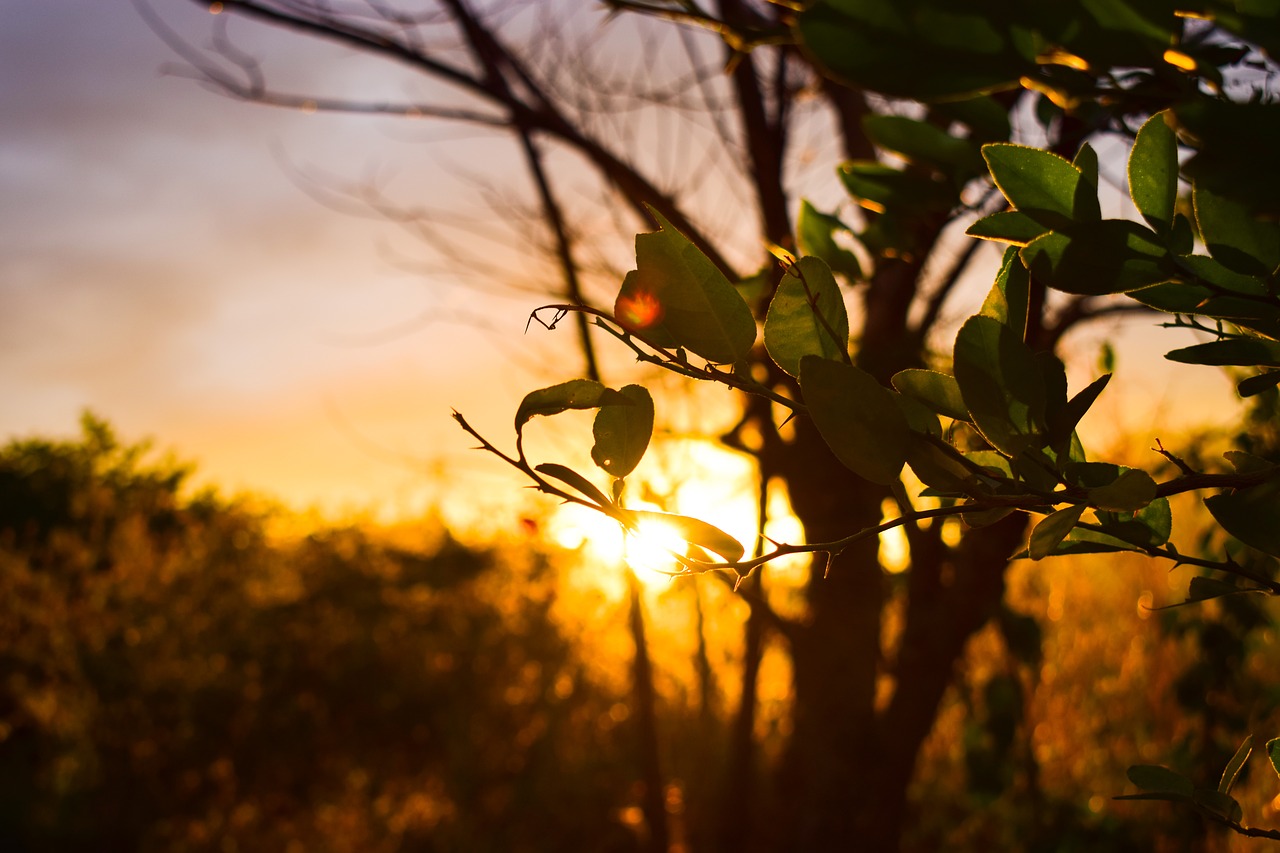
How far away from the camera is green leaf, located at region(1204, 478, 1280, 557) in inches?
15.2

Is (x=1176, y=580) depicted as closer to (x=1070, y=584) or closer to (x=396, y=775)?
(x=1070, y=584)

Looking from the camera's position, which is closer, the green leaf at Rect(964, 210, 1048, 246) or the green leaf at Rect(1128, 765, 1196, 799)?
the green leaf at Rect(964, 210, 1048, 246)

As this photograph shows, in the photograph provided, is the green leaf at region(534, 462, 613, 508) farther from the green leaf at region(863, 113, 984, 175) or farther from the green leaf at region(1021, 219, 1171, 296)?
the green leaf at region(863, 113, 984, 175)

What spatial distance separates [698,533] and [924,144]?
33cm

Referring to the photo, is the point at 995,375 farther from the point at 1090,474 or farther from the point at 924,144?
the point at 924,144

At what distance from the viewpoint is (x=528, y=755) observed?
4828 mm

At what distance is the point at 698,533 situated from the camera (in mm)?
409

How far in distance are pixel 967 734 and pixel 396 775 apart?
3299mm

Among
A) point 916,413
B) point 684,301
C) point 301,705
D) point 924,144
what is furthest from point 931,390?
point 301,705

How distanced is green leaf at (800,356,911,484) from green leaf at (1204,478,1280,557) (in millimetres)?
140

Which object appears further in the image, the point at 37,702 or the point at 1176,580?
the point at 37,702

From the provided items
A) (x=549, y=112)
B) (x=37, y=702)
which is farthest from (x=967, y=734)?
(x=37, y=702)

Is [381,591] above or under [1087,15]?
above

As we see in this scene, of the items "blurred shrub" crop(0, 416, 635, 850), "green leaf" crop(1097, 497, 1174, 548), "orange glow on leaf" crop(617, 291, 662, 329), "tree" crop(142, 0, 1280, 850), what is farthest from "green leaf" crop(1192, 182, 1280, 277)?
"blurred shrub" crop(0, 416, 635, 850)
